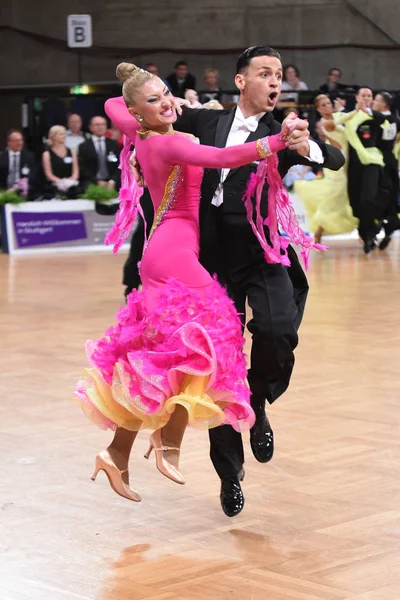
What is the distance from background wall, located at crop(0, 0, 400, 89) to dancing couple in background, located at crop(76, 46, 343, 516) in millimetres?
16631

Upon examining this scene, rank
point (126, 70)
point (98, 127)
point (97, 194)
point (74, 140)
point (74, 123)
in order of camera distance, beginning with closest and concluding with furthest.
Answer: point (126, 70)
point (97, 194)
point (98, 127)
point (74, 123)
point (74, 140)

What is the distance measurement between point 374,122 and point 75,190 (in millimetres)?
3966

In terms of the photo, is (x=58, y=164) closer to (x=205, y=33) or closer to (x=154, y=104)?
(x=205, y=33)

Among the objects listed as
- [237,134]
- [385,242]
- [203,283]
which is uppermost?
[237,134]

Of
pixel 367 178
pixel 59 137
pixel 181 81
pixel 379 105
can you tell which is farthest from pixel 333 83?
pixel 59 137

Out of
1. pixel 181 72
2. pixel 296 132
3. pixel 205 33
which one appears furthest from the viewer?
pixel 205 33

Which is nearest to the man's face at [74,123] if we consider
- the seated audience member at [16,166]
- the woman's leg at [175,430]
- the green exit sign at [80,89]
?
the seated audience member at [16,166]

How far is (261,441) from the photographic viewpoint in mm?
4637

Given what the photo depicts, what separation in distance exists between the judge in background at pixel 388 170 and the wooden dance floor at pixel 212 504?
6.83 m

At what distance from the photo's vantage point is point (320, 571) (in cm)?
360

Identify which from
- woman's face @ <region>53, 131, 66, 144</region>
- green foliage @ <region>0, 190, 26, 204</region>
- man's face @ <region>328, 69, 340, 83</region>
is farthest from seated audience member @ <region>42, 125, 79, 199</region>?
man's face @ <region>328, 69, 340, 83</region>

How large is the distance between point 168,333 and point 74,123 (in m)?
13.0

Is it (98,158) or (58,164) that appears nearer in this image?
(58,164)

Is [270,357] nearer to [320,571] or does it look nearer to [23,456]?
[320,571]
